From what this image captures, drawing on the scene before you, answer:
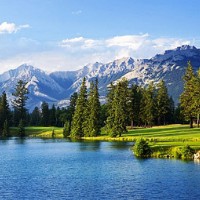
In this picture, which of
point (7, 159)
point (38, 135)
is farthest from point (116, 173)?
point (38, 135)

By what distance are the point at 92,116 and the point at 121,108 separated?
43.9 ft

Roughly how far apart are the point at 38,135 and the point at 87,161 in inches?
3567

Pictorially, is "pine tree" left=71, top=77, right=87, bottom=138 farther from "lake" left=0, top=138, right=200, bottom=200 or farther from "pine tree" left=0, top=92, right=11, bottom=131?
"lake" left=0, top=138, right=200, bottom=200

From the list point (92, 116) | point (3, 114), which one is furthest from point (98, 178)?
point (3, 114)

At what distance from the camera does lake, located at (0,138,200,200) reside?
45031 millimetres

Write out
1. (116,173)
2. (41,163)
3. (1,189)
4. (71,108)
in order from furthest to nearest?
(71,108) < (41,163) < (116,173) < (1,189)

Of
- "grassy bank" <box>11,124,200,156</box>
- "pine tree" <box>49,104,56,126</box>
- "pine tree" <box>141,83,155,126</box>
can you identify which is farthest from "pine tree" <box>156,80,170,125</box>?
"pine tree" <box>49,104,56,126</box>

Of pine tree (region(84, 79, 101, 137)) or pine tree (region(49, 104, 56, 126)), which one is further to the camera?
pine tree (region(49, 104, 56, 126))

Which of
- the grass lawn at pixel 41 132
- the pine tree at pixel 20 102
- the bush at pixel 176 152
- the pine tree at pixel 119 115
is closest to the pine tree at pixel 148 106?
the pine tree at pixel 119 115

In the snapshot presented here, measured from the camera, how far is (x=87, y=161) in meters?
72.7

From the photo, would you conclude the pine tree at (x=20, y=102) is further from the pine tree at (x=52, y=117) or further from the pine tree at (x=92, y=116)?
the pine tree at (x=92, y=116)

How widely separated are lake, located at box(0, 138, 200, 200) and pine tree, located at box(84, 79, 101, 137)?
55.8m

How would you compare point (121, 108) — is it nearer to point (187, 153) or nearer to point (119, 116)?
point (119, 116)

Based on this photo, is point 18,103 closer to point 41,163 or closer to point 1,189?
point 41,163
